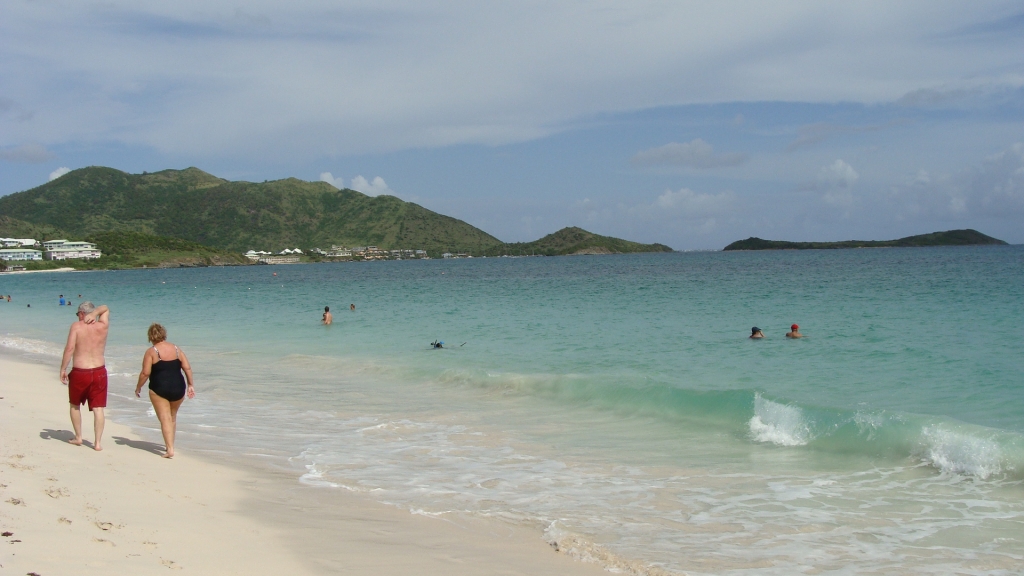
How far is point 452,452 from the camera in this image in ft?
33.6

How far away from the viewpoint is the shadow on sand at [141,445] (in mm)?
9348

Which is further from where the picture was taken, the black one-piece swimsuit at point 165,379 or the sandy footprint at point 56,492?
the black one-piece swimsuit at point 165,379

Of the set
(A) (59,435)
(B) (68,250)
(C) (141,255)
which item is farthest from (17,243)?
(A) (59,435)

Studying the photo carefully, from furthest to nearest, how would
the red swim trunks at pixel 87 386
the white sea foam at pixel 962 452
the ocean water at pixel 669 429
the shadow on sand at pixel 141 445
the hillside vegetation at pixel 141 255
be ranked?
the hillside vegetation at pixel 141 255
the shadow on sand at pixel 141 445
the white sea foam at pixel 962 452
the red swim trunks at pixel 87 386
the ocean water at pixel 669 429

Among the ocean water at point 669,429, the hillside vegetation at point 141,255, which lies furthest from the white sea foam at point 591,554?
the hillside vegetation at point 141,255

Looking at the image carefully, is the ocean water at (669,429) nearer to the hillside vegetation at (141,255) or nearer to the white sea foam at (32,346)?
the white sea foam at (32,346)

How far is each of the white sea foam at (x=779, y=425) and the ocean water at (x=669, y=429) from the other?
4 cm

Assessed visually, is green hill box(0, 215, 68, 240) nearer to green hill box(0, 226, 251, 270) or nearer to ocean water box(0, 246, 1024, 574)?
green hill box(0, 226, 251, 270)

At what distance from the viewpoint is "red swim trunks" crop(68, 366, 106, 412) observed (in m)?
8.67

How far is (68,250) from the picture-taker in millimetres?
159500

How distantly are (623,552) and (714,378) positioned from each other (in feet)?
34.1

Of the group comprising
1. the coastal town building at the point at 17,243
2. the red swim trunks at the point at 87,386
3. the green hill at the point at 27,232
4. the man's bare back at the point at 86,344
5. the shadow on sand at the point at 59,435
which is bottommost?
the shadow on sand at the point at 59,435

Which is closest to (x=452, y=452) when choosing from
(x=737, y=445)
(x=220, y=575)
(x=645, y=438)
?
(x=645, y=438)

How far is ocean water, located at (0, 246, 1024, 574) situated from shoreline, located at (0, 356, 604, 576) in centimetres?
54
